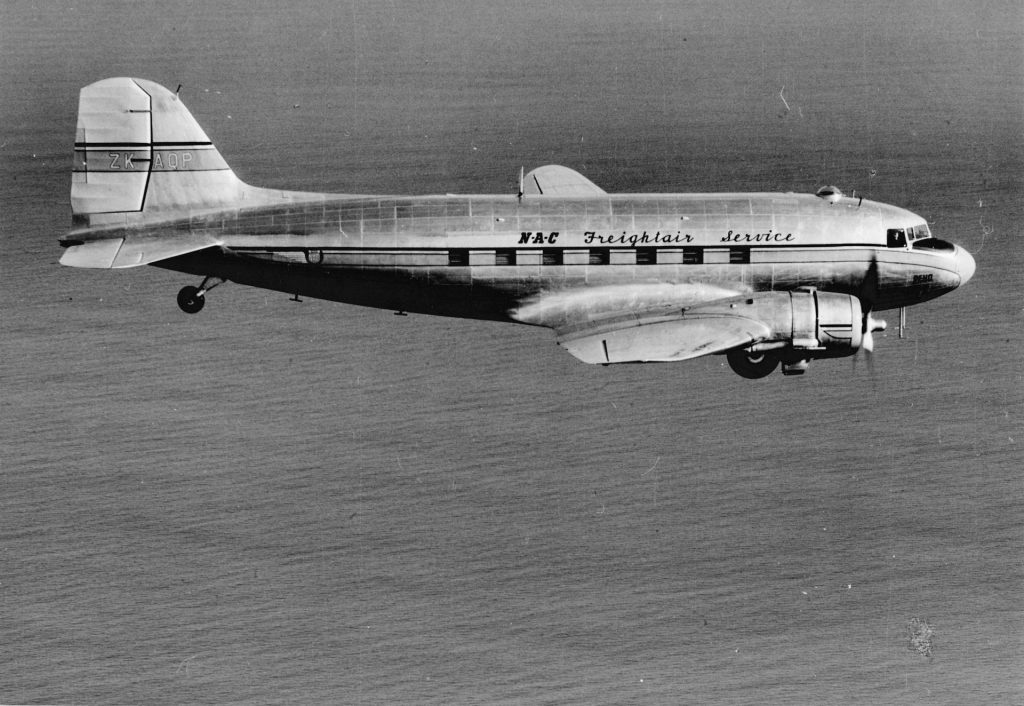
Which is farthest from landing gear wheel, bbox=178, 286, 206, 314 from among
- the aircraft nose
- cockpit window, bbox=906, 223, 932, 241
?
the aircraft nose

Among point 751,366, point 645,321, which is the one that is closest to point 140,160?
point 645,321

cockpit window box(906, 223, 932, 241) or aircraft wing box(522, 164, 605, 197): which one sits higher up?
aircraft wing box(522, 164, 605, 197)

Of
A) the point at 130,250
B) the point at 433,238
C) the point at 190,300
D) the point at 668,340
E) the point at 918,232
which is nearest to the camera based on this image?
the point at 668,340

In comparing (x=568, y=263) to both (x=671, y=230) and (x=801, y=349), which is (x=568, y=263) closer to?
(x=671, y=230)

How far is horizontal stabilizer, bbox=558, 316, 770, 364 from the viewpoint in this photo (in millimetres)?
34062

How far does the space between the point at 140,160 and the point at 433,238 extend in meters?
6.35

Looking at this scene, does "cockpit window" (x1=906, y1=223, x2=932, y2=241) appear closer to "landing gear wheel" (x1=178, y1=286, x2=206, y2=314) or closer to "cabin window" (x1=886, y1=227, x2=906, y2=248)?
"cabin window" (x1=886, y1=227, x2=906, y2=248)

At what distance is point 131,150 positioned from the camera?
36.4m

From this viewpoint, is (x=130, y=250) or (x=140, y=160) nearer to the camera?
(x=130, y=250)

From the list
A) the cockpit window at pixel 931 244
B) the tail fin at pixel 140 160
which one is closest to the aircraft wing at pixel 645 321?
the cockpit window at pixel 931 244

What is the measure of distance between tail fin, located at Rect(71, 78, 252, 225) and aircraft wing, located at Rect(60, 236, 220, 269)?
0.57 metres

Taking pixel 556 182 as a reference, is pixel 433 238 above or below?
below

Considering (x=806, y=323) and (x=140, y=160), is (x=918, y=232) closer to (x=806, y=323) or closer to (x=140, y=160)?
(x=806, y=323)

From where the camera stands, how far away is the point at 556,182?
3959 centimetres
